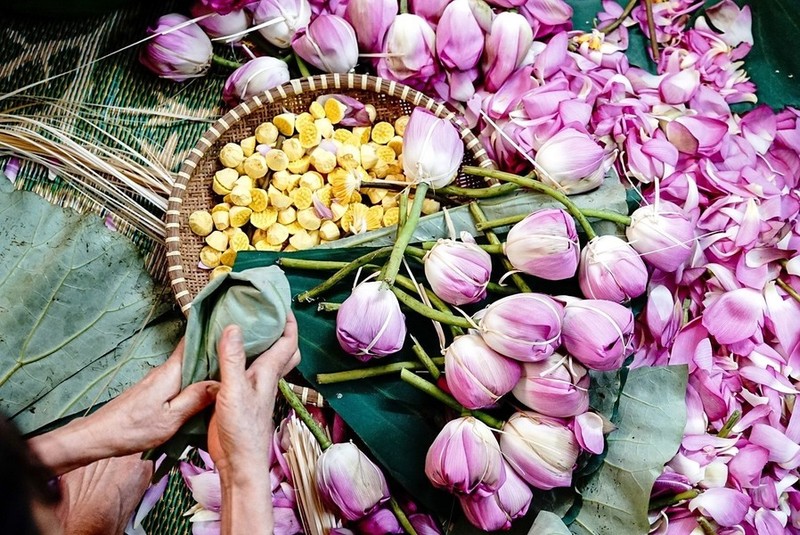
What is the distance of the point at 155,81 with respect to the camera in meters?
1.07

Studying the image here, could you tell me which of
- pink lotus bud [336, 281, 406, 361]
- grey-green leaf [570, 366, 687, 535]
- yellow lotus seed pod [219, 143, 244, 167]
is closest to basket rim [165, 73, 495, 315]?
yellow lotus seed pod [219, 143, 244, 167]

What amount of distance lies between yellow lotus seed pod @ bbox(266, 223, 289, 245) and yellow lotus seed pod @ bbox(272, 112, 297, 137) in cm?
13

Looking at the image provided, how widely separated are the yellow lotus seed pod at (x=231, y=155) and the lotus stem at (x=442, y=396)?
1.20 ft

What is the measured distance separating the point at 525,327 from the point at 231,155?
1.50 ft

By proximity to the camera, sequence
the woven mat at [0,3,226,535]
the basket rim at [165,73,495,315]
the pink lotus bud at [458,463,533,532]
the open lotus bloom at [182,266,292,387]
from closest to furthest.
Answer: the open lotus bloom at [182,266,292,387]
the pink lotus bud at [458,463,533,532]
the basket rim at [165,73,495,315]
the woven mat at [0,3,226,535]

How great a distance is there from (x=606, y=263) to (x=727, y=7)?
58 cm

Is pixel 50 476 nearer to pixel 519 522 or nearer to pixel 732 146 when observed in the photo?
pixel 519 522

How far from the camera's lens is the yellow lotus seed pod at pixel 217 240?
954 mm

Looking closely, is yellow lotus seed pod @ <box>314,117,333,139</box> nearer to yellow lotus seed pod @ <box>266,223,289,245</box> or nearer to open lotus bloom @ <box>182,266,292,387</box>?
yellow lotus seed pod @ <box>266,223,289,245</box>

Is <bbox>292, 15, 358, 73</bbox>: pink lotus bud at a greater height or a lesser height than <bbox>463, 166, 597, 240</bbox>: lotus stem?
greater

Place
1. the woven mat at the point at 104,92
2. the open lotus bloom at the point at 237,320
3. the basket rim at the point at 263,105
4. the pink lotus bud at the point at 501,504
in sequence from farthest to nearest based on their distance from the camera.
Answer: the woven mat at the point at 104,92 → the basket rim at the point at 263,105 → the pink lotus bud at the point at 501,504 → the open lotus bloom at the point at 237,320

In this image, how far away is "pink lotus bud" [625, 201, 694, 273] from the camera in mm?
841

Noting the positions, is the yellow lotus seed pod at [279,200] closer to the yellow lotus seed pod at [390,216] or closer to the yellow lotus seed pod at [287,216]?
the yellow lotus seed pod at [287,216]

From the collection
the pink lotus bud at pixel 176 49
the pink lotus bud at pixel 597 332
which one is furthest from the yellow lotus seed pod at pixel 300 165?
the pink lotus bud at pixel 597 332
